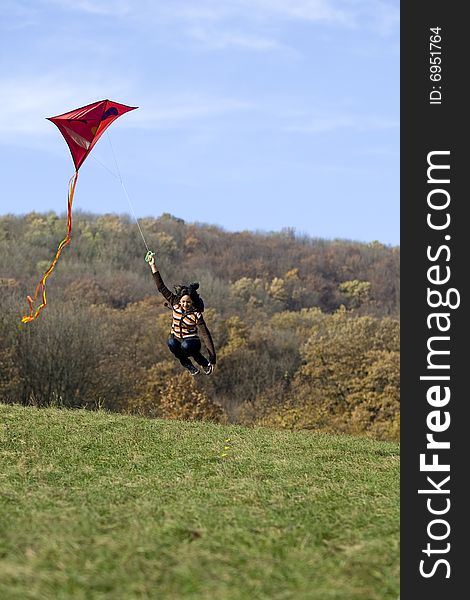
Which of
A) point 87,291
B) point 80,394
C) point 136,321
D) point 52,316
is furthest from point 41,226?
point 80,394

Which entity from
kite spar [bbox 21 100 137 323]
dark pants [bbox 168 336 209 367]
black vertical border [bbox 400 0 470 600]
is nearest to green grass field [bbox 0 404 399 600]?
A: black vertical border [bbox 400 0 470 600]

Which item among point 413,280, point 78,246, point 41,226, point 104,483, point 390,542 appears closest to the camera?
A: point 390,542

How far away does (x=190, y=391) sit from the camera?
46.9 metres

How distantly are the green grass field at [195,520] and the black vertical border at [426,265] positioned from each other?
479mm

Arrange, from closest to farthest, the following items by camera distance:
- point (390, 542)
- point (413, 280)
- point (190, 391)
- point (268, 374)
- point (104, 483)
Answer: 1. point (390, 542)
2. point (413, 280)
3. point (104, 483)
4. point (190, 391)
5. point (268, 374)

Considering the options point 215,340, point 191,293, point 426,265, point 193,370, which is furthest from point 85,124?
point 215,340

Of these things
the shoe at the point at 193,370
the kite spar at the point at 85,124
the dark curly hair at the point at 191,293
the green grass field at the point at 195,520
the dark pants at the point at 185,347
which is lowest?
the green grass field at the point at 195,520

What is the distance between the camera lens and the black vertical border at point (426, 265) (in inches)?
329

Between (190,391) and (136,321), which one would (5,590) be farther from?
(136,321)

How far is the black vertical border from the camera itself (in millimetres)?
8359

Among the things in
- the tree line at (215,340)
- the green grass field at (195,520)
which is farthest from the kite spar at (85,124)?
the tree line at (215,340)

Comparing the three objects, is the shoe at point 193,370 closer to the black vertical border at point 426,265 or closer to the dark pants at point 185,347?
the dark pants at point 185,347

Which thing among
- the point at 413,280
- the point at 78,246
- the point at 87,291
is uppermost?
the point at 78,246

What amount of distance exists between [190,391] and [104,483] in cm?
3451
